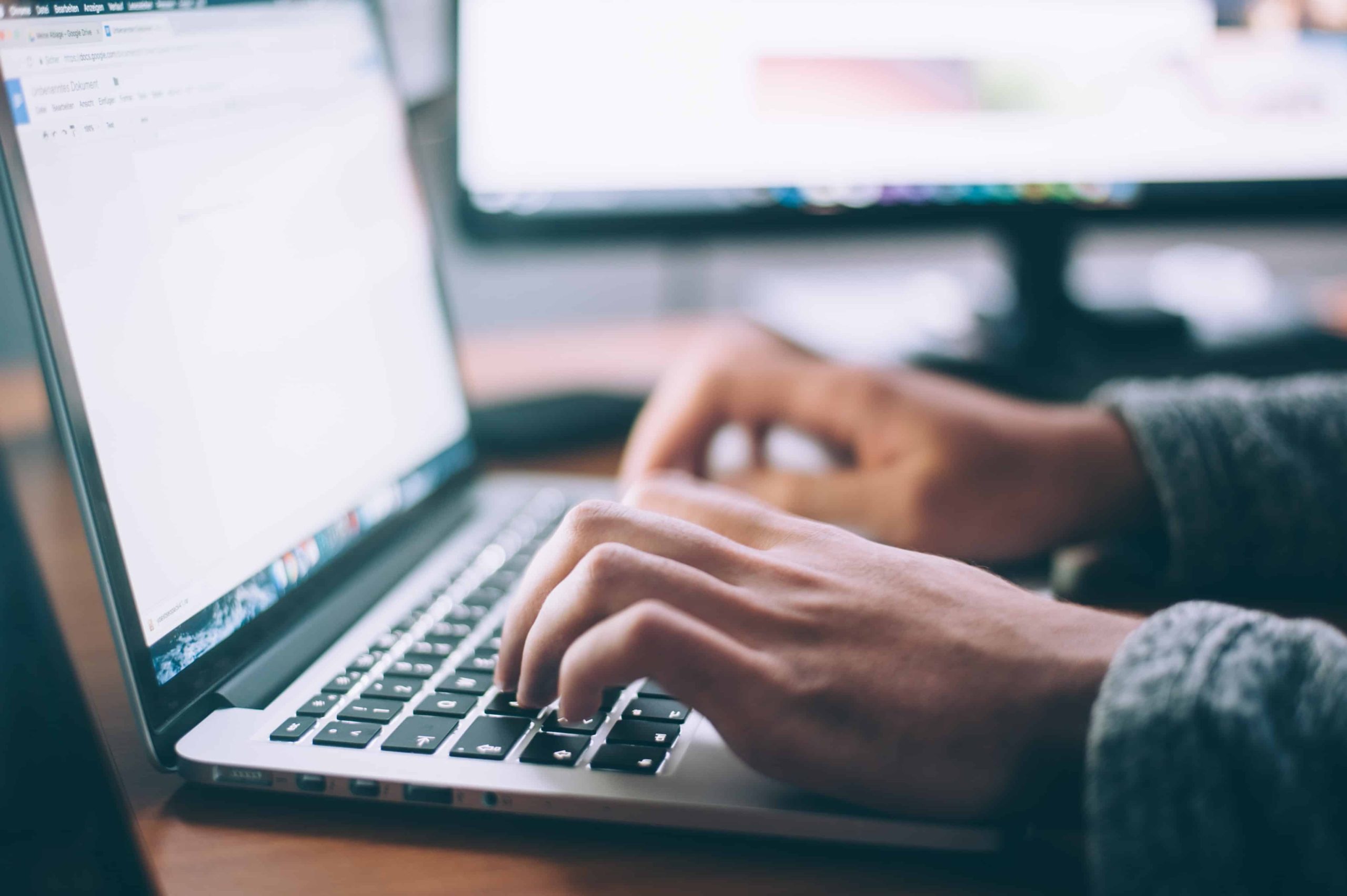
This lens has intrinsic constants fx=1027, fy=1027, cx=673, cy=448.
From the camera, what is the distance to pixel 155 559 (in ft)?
1.17

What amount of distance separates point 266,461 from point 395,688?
0.12 meters

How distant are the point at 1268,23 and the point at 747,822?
75cm

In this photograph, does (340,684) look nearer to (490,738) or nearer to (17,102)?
(490,738)

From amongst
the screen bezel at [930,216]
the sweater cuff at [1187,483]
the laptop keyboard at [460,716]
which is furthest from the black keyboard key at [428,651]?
the screen bezel at [930,216]

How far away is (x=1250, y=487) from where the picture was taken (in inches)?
19.3

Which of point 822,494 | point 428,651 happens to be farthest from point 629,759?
point 822,494

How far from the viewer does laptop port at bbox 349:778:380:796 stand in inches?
12.9

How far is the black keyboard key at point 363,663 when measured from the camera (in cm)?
39

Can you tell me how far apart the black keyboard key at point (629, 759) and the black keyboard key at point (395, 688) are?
8 cm

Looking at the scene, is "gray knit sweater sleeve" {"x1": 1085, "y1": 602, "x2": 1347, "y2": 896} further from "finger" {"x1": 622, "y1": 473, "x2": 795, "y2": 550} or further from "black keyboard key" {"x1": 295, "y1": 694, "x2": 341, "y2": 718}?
"black keyboard key" {"x1": 295, "y1": 694, "x2": 341, "y2": 718}

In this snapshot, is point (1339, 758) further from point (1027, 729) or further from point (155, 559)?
point (155, 559)

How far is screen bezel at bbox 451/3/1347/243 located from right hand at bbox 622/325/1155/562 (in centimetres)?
25

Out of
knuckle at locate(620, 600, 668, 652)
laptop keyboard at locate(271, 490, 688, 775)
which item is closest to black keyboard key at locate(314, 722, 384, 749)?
laptop keyboard at locate(271, 490, 688, 775)

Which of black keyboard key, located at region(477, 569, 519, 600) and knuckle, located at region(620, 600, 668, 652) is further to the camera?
black keyboard key, located at region(477, 569, 519, 600)
